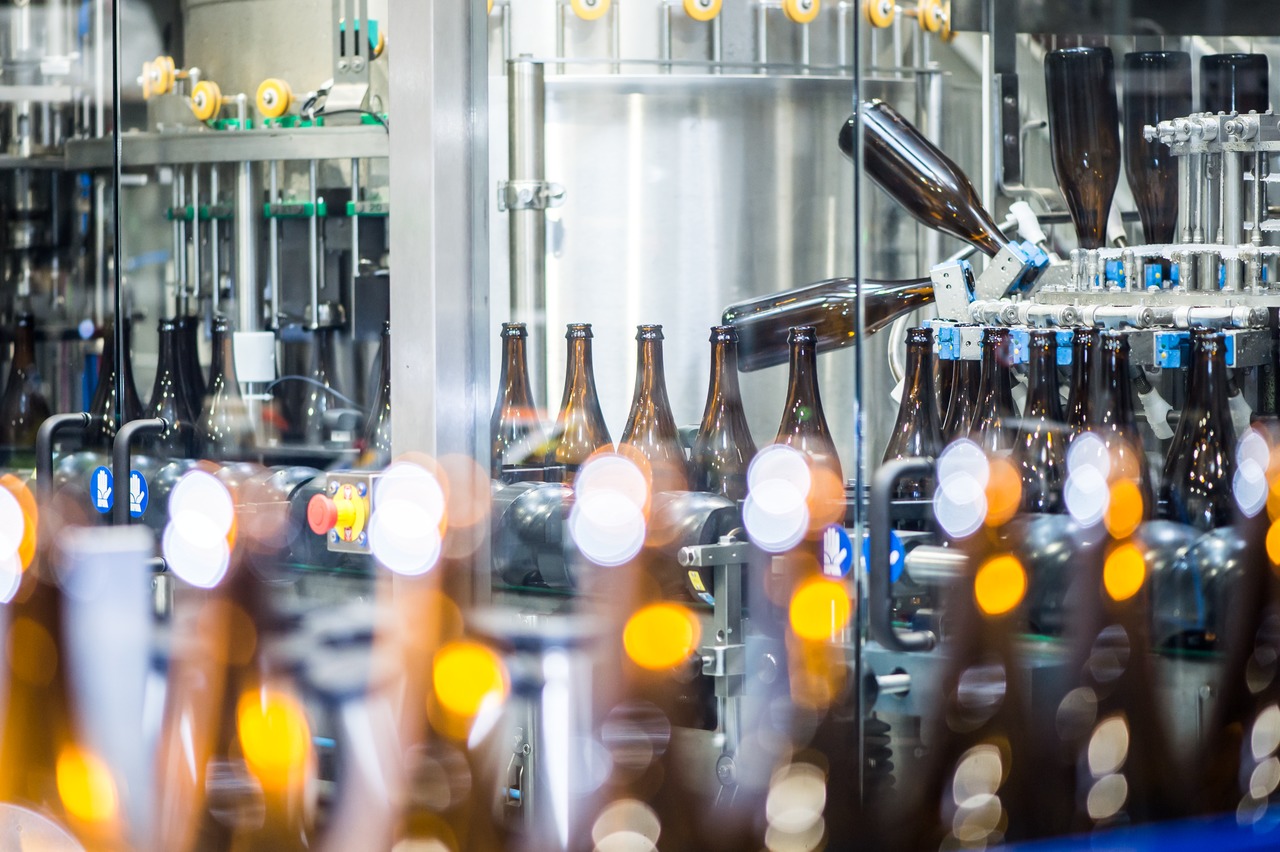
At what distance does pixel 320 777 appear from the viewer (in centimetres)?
105

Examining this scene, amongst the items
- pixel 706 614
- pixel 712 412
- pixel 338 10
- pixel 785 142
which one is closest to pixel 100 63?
pixel 338 10

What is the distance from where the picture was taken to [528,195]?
3.96 feet

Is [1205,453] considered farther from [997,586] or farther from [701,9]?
[701,9]

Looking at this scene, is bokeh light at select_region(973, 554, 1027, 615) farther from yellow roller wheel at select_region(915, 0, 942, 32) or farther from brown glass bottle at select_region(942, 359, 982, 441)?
yellow roller wheel at select_region(915, 0, 942, 32)

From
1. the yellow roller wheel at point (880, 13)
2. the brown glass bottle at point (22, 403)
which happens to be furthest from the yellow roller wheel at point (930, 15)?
the brown glass bottle at point (22, 403)

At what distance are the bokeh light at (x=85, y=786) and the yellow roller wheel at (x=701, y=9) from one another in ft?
2.66

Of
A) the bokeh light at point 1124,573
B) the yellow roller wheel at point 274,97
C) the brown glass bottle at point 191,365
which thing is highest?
the yellow roller wheel at point 274,97

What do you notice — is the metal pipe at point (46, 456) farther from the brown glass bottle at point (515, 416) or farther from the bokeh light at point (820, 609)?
the bokeh light at point (820, 609)

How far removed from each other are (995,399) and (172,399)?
0.91 metres

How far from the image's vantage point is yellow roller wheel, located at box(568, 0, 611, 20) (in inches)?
53.7

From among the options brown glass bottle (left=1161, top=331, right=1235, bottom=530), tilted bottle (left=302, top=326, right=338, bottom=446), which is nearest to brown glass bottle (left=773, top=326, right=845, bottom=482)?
brown glass bottle (left=1161, top=331, right=1235, bottom=530)

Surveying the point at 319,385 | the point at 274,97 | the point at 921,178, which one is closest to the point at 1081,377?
the point at 921,178

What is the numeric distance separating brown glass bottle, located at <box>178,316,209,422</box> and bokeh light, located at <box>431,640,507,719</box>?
634 millimetres

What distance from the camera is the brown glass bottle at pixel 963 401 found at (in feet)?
3.27
